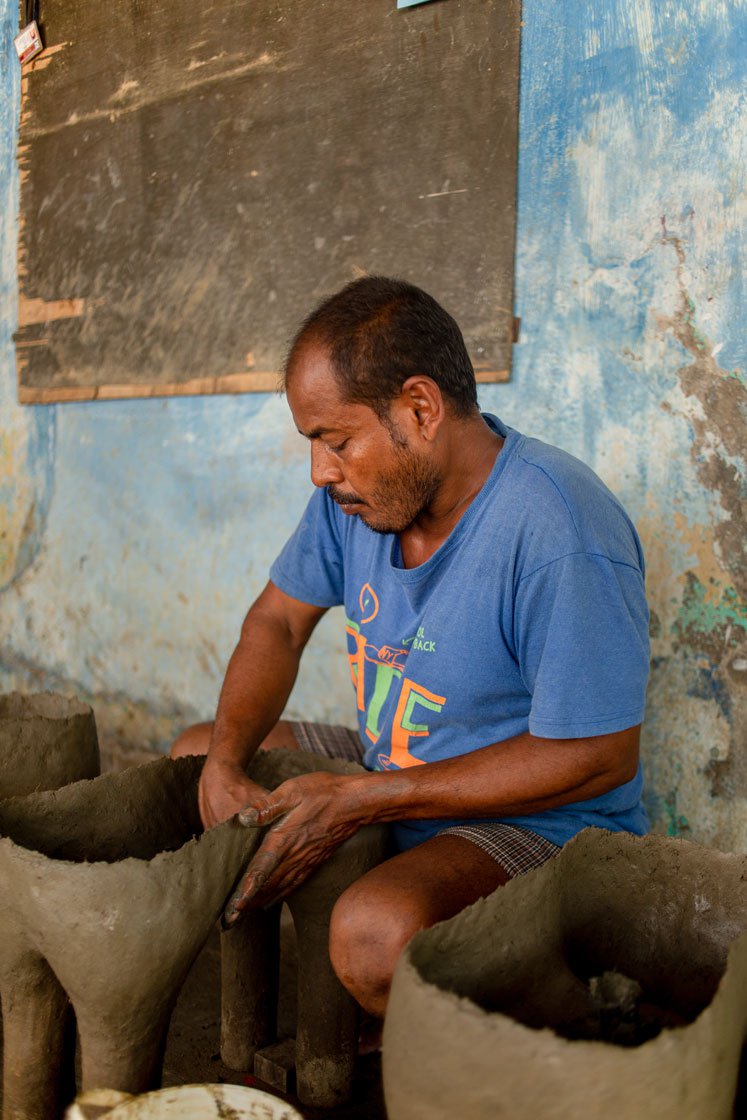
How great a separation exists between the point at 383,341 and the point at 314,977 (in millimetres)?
1137

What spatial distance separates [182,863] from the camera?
147 cm

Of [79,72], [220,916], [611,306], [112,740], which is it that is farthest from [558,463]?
[79,72]

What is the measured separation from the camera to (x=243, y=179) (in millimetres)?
3086

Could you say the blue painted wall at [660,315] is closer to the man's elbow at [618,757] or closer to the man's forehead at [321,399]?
the man's elbow at [618,757]

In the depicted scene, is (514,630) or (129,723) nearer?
(514,630)

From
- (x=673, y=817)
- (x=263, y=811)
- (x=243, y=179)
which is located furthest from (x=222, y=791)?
(x=243, y=179)

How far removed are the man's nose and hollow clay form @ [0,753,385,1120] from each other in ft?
2.05

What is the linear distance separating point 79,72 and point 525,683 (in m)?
3.11

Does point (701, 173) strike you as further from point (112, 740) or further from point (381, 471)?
point (112, 740)

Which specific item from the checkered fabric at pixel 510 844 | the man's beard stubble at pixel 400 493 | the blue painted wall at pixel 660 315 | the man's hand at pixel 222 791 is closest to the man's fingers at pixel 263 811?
the man's hand at pixel 222 791

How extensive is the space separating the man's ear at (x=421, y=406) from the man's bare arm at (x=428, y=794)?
0.57 meters

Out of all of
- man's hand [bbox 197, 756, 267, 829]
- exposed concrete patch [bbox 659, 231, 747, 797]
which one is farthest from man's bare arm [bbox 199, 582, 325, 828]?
exposed concrete patch [bbox 659, 231, 747, 797]

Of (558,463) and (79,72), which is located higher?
Answer: (79,72)

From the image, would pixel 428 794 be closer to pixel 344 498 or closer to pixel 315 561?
pixel 344 498
